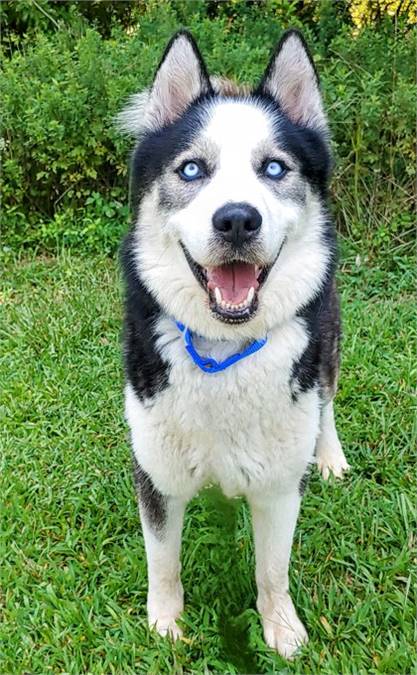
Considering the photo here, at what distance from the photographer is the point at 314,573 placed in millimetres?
2920

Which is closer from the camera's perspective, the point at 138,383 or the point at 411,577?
the point at 138,383

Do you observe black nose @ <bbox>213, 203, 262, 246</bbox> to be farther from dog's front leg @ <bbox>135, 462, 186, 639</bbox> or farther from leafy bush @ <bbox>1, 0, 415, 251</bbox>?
leafy bush @ <bbox>1, 0, 415, 251</bbox>

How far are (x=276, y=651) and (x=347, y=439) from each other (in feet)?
4.52

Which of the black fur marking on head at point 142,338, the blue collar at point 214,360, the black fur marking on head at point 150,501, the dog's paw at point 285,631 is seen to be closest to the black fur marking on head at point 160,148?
the black fur marking on head at point 142,338

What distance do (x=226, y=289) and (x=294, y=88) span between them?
0.85 meters

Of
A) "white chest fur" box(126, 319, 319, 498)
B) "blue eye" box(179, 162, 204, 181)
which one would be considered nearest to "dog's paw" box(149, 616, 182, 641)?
"white chest fur" box(126, 319, 319, 498)

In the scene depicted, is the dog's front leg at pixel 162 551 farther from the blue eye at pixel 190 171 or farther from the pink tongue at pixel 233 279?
the blue eye at pixel 190 171

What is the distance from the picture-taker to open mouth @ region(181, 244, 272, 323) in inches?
81.5

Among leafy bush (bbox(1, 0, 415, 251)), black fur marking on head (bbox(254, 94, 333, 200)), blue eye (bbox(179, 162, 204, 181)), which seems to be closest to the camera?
blue eye (bbox(179, 162, 204, 181))

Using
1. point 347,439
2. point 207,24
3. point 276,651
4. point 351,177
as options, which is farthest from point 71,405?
point 207,24

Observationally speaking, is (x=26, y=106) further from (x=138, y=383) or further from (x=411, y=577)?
(x=411, y=577)

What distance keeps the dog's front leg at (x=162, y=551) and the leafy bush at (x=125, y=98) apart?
3549 mm

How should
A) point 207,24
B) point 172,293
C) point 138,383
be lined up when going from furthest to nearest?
1. point 207,24
2. point 138,383
3. point 172,293

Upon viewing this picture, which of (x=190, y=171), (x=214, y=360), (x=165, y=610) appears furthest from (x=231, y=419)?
(x=165, y=610)
